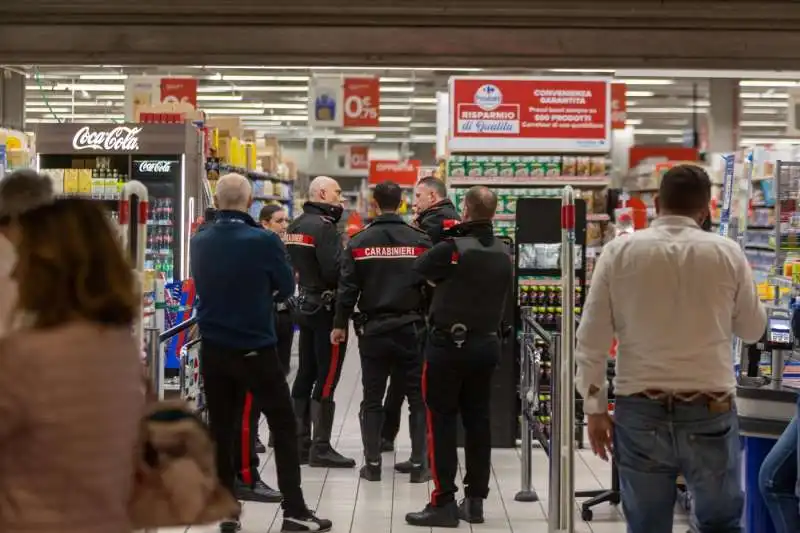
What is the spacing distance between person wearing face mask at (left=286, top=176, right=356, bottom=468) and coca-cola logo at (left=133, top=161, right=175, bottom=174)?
2.91 m

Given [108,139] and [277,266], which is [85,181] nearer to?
[108,139]

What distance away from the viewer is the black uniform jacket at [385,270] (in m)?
6.50

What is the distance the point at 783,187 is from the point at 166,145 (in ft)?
16.7

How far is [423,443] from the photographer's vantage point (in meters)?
6.88

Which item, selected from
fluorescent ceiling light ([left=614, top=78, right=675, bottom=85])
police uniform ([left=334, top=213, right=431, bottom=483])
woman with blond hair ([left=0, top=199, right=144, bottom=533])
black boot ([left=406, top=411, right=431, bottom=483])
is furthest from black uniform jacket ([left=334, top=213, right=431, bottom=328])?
fluorescent ceiling light ([left=614, top=78, right=675, bottom=85])

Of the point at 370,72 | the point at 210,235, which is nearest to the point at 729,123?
the point at 370,72

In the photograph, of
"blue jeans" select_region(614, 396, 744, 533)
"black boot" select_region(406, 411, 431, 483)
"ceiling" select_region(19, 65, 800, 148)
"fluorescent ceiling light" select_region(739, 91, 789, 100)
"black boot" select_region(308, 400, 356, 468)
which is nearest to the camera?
"blue jeans" select_region(614, 396, 744, 533)

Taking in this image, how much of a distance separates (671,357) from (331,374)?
3921 millimetres

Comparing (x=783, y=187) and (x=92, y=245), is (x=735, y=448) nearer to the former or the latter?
(x=92, y=245)

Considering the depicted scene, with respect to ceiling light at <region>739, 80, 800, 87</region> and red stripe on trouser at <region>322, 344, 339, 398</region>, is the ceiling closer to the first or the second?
ceiling light at <region>739, 80, 800, 87</region>

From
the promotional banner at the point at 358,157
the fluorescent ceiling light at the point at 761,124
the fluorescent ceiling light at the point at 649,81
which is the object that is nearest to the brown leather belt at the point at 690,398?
the fluorescent ceiling light at the point at 649,81

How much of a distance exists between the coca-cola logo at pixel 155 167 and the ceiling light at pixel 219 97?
15657 mm

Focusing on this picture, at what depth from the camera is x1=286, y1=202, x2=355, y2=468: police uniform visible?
281 inches

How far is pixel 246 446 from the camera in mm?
5996
